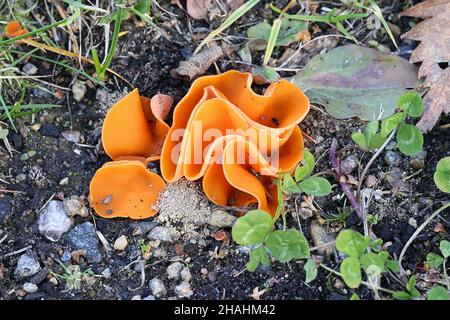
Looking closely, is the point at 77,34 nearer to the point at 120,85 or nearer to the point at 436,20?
the point at 120,85

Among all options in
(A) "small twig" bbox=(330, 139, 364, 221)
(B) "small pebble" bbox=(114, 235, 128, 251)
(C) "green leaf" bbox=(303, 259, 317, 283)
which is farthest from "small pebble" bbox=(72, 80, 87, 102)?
(C) "green leaf" bbox=(303, 259, 317, 283)

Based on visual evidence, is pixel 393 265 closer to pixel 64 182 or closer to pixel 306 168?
pixel 306 168

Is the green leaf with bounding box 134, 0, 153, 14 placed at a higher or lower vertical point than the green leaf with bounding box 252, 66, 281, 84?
higher

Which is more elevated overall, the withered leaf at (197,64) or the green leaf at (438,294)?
the withered leaf at (197,64)

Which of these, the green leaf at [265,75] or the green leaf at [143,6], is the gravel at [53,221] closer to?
the green leaf at [143,6]

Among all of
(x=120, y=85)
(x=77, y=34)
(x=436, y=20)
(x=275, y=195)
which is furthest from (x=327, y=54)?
(x=77, y=34)

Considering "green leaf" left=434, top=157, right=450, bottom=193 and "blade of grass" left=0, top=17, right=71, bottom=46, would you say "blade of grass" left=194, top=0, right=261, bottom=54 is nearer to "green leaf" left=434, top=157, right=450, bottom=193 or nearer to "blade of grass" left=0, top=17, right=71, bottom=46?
"blade of grass" left=0, top=17, right=71, bottom=46

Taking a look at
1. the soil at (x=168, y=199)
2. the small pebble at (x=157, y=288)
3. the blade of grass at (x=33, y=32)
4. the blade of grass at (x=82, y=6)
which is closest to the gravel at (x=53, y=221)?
the soil at (x=168, y=199)
